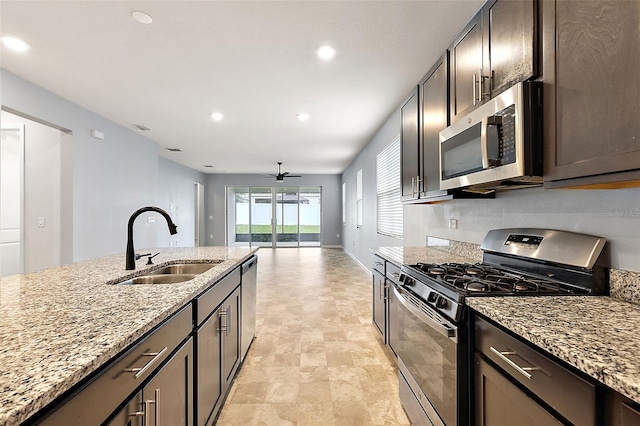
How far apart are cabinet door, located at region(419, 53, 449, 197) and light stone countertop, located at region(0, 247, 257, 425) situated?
1.70 meters

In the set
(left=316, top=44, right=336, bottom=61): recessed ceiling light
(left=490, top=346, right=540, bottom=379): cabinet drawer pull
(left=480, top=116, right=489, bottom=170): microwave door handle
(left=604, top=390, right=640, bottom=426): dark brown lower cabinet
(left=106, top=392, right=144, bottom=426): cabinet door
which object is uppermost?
(left=316, top=44, right=336, bottom=61): recessed ceiling light

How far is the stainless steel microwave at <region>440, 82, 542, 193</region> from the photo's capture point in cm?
125

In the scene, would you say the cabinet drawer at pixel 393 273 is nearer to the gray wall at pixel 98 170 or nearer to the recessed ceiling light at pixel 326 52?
the recessed ceiling light at pixel 326 52

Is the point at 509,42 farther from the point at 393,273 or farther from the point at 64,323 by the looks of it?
the point at 64,323

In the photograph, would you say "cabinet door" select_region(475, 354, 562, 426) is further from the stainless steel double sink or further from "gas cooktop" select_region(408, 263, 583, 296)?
the stainless steel double sink

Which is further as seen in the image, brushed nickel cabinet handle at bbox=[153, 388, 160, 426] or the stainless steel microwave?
the stainless steel microwave

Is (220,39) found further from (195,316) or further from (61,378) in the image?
(61,378)

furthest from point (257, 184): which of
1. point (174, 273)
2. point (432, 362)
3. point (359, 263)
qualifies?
point (432, 362)

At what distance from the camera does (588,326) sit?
0.90 meters

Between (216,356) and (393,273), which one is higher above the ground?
(393,273)

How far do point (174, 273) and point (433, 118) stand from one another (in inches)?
88.9

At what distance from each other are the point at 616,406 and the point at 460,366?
61 cm

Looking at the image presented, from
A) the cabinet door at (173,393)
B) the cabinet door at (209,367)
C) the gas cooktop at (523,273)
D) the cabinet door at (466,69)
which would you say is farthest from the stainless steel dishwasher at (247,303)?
the cabinet door at (466,69)

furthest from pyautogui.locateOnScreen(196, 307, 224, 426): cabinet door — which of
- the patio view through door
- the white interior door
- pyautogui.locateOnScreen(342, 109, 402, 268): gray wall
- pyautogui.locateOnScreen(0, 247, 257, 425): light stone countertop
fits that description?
the patio view through door
